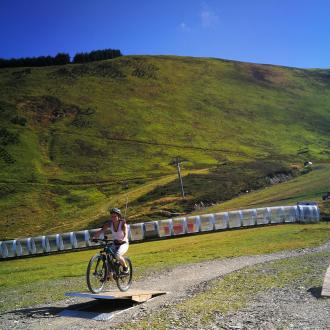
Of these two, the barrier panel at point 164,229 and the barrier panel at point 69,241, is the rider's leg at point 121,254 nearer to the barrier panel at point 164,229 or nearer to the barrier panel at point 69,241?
the barrier panel at point 164,229

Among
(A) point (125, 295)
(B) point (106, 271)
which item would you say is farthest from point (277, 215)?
(A) point (125, 295)

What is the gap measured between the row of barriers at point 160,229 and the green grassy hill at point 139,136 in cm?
1817

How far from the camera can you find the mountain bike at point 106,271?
15459mm

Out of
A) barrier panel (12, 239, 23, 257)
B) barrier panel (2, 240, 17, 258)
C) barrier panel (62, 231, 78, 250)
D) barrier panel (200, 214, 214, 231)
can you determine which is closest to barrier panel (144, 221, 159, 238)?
barrier panel (200, 214, 214, 231)

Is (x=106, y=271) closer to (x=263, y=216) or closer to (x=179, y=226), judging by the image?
(x=179, y=226)

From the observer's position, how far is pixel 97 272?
1564 cm

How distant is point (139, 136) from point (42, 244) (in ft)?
261

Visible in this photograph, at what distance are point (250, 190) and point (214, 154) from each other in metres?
30.2

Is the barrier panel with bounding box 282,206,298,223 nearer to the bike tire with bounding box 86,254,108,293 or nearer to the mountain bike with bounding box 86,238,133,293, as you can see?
the mountain bike with bounding box 86,238,133,293

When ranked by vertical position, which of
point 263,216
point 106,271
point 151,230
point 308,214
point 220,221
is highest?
point 106,271

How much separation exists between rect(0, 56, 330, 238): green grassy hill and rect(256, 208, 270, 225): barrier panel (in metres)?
24.1

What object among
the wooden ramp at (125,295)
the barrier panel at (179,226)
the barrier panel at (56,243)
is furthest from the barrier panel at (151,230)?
the wooden ramp at (125,295)

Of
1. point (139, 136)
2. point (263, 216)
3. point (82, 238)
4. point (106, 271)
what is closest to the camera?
point (106, 271)

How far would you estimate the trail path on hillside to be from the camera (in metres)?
12.8
